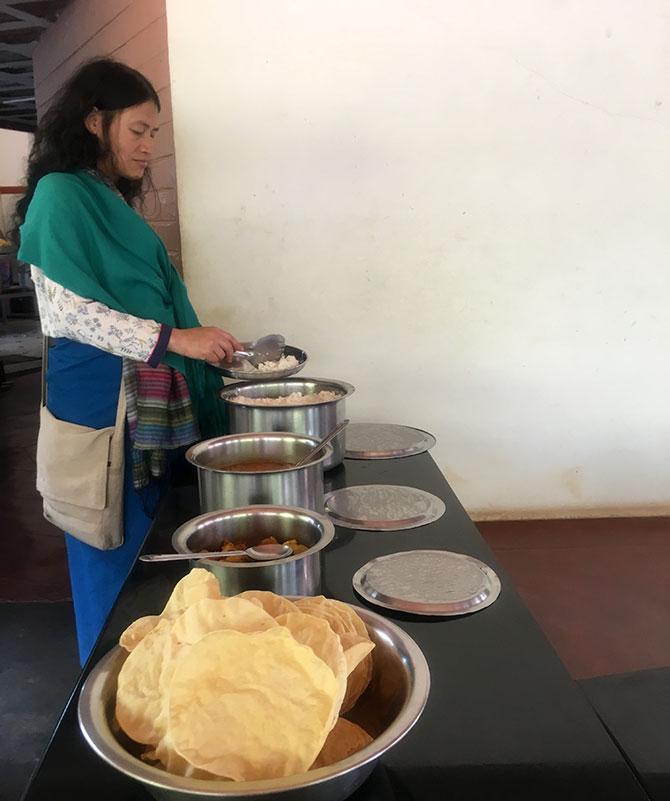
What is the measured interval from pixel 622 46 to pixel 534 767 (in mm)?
2053

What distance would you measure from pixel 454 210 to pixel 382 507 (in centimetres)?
120

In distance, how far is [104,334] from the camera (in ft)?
4.24

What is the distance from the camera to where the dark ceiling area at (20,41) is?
2797 mm

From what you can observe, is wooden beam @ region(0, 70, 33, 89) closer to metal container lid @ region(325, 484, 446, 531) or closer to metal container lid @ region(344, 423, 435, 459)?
metal container lid @ region(344, 423, 435, 459)

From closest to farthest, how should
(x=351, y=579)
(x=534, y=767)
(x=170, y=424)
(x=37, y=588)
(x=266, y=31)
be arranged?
(x=534, y=767), (x=351, y=579), (x=170, y=424), (x=266, y=31), (x=37, y=588)

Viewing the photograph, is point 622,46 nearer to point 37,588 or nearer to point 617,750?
point 617,750

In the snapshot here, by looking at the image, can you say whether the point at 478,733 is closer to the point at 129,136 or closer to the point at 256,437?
the point at 256,437

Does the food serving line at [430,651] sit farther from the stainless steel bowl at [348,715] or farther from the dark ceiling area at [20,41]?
the dark ceiling area at [20,41]

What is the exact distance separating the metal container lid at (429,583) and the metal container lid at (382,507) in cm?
12

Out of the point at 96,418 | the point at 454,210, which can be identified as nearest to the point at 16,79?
the point at 454,210

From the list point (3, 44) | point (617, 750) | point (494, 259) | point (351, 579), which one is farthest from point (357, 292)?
point (3, 44)

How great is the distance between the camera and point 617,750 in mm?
646

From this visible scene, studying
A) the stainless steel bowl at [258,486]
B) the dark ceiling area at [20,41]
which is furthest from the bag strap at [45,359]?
the dark ceiling area at [20,41]

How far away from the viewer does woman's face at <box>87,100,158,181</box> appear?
1.42 metres
